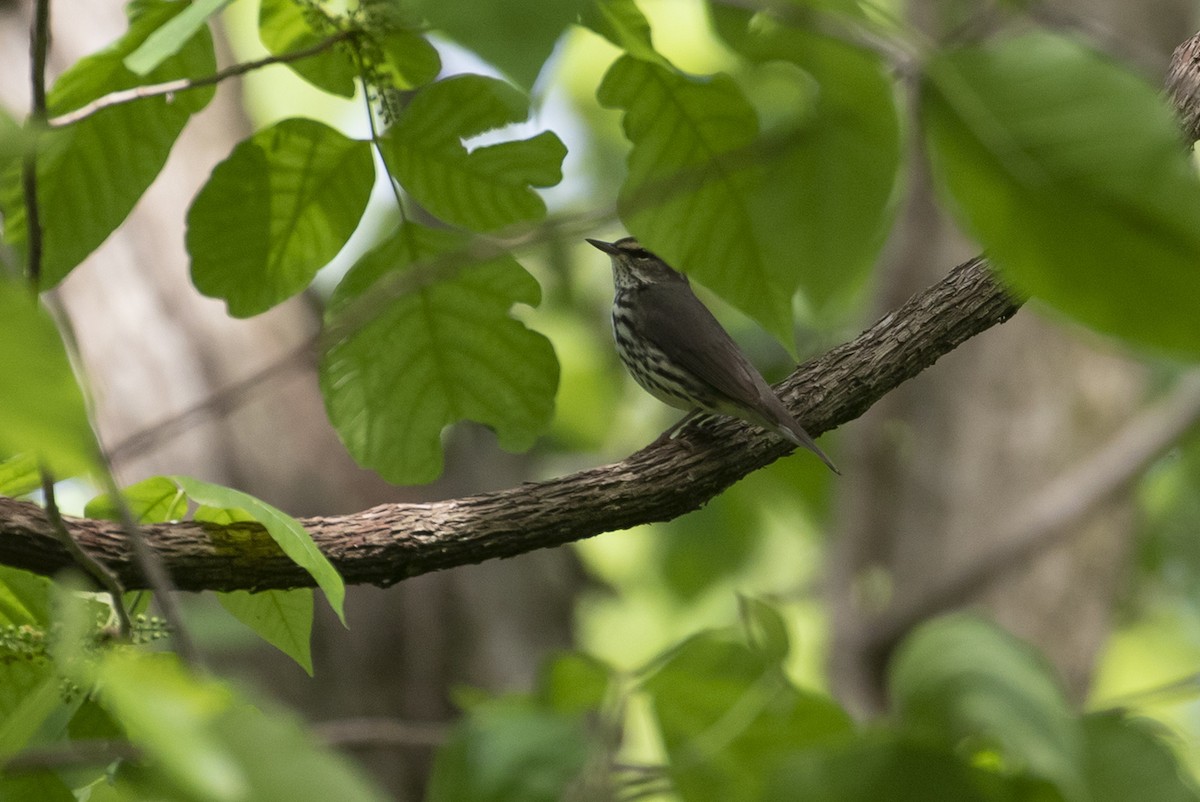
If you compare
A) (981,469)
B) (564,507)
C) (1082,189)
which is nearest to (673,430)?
(564,507)

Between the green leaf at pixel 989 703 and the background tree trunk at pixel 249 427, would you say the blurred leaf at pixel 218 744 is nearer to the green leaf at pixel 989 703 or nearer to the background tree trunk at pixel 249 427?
the green leaf at pixel 989 703

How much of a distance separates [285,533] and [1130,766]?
1152 millimetres

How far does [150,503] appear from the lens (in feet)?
5.68

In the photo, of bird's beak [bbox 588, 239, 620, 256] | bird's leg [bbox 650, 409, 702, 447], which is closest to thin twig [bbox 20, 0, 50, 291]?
bird's leg [bbox 650, 409, 702, 447]

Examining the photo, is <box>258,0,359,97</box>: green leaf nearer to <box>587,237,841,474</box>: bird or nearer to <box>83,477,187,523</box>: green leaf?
<box>83,477,187,523</box>: green leaf

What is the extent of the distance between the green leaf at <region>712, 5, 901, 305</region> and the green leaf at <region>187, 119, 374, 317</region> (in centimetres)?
86

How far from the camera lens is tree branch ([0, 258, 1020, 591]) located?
187cm

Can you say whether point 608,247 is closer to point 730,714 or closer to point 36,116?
point 730,714

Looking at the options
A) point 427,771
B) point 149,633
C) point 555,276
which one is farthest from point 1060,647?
point 149,633

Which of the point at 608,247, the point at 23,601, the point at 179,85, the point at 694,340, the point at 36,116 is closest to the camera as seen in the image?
the point at 36,116

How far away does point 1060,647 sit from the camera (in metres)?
6.08

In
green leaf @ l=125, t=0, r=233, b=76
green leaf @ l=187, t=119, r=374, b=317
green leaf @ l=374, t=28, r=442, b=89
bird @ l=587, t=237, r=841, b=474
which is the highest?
green leaf @ l=125, t=0, r=233, b=76

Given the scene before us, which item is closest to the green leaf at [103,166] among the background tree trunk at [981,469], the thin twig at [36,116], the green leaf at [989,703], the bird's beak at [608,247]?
the thin twig at [36,116]

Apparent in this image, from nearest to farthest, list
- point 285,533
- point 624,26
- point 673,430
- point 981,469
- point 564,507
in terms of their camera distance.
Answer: point 624,26 → point 285,533 → point 564,507 → point 673,430 → point 981,469
